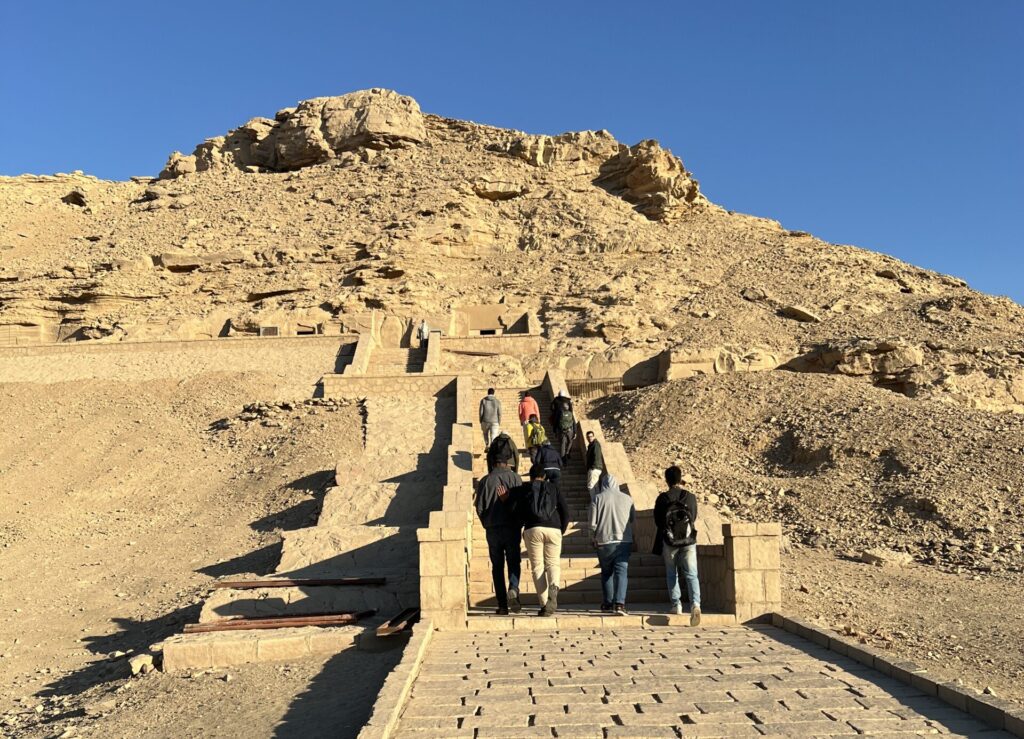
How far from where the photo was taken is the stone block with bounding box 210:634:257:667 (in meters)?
6.33

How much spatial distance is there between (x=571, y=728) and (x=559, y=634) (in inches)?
92.7

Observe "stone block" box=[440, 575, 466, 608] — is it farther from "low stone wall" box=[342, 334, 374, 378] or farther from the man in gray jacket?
"low stone wall" box=[342, 334, 374, 378]

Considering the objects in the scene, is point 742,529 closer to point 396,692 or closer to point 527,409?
point 396,692

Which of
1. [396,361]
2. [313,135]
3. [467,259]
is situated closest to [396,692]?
[396,361]

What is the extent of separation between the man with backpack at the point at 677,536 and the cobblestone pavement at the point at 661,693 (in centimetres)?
78

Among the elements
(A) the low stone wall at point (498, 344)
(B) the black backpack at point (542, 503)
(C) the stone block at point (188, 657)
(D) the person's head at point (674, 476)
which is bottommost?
(C) the stone block at point (188, 657)

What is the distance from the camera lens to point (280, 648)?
638 cm

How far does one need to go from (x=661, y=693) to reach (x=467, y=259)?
26832 mm

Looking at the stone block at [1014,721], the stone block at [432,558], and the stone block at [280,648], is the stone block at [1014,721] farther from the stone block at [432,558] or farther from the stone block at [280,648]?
the stone block at [280,648]

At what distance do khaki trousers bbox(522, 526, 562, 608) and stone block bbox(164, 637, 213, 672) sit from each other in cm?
266

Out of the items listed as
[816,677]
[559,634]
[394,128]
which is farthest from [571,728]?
[394,128]

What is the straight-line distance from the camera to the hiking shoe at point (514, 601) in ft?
23.2

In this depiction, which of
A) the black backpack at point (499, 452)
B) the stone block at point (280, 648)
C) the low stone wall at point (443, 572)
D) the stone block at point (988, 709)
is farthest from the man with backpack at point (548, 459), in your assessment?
the stone block at point (988, 709)

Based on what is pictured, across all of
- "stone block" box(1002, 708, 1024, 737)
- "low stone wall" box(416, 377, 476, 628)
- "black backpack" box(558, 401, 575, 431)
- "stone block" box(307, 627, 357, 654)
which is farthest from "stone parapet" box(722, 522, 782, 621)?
"black backpack" box(558, 401, 575, 431)
